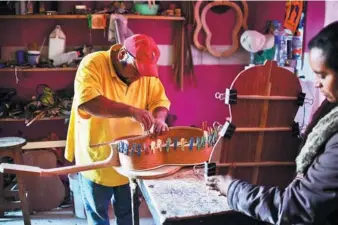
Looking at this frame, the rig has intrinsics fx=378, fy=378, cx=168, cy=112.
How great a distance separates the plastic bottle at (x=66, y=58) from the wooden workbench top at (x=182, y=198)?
204 cm

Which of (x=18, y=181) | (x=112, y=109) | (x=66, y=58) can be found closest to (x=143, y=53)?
(x=112, y=109)

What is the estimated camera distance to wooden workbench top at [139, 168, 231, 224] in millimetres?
1278

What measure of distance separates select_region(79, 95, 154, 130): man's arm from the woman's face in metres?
0.87

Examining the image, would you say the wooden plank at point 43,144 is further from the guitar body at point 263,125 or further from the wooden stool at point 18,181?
the guitar body at point 263,125

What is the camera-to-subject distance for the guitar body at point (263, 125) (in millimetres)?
1352

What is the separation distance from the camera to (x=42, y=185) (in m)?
3.22

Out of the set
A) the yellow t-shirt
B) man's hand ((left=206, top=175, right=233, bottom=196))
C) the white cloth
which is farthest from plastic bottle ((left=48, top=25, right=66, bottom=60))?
man's hand ((left=206, top=175, right=233, bottom=196))

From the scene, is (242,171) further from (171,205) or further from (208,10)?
(208,10)

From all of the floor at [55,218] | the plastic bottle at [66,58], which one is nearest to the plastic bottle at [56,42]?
the plastic bottle at [66,58]

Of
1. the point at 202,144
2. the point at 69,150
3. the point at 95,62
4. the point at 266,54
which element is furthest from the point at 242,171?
the point at 266,54

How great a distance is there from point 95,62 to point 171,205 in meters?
0.86

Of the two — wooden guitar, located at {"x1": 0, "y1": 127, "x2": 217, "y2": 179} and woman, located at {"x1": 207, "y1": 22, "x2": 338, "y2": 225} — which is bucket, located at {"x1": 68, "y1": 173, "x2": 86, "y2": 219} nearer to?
wooden guitar, located at {"x1": 0, "y1": 127, "x2": 217, "y2": 179}

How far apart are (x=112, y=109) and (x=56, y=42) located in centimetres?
190

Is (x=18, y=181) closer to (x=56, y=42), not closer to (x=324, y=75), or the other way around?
(x=56, y=42)
